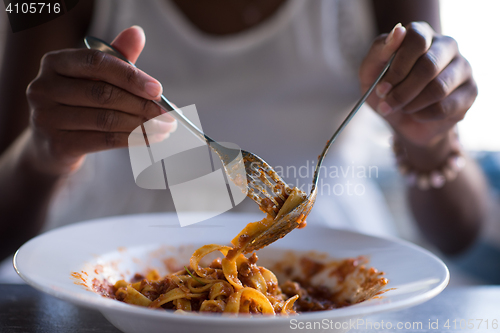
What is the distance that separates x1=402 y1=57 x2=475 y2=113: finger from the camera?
1.03m

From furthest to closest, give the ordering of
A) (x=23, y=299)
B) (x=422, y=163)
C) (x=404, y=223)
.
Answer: (x=404, y=223), (x=422, y=163), (x=23, y=299)

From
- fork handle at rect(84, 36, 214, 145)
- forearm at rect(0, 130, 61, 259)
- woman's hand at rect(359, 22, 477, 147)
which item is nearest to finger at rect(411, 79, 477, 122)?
woman's hand at rect(359, 22, 477, 147)

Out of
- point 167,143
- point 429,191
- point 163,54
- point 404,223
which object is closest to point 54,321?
point 167,143

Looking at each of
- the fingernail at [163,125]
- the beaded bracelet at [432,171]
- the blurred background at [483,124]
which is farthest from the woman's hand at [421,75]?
the blurred background at [483,124]

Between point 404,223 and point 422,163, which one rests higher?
point 422,163

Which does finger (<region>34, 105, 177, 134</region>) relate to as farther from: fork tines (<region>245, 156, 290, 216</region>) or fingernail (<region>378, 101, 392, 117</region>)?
fingernail (<region>378, 101, 392, 117</region>)

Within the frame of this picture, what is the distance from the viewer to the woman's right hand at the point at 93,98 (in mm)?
892

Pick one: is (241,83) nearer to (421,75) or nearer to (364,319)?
(421,75)

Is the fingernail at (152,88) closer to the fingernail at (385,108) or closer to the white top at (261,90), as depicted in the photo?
the fingernail at (385,108)

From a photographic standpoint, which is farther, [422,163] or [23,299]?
[422,163]

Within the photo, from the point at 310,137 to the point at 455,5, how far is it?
64.5 inches

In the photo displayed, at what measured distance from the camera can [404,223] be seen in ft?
12.3

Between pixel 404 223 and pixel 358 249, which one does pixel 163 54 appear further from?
pixel 404 223

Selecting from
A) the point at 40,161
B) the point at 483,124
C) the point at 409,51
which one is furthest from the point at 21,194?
the point at 483,124
